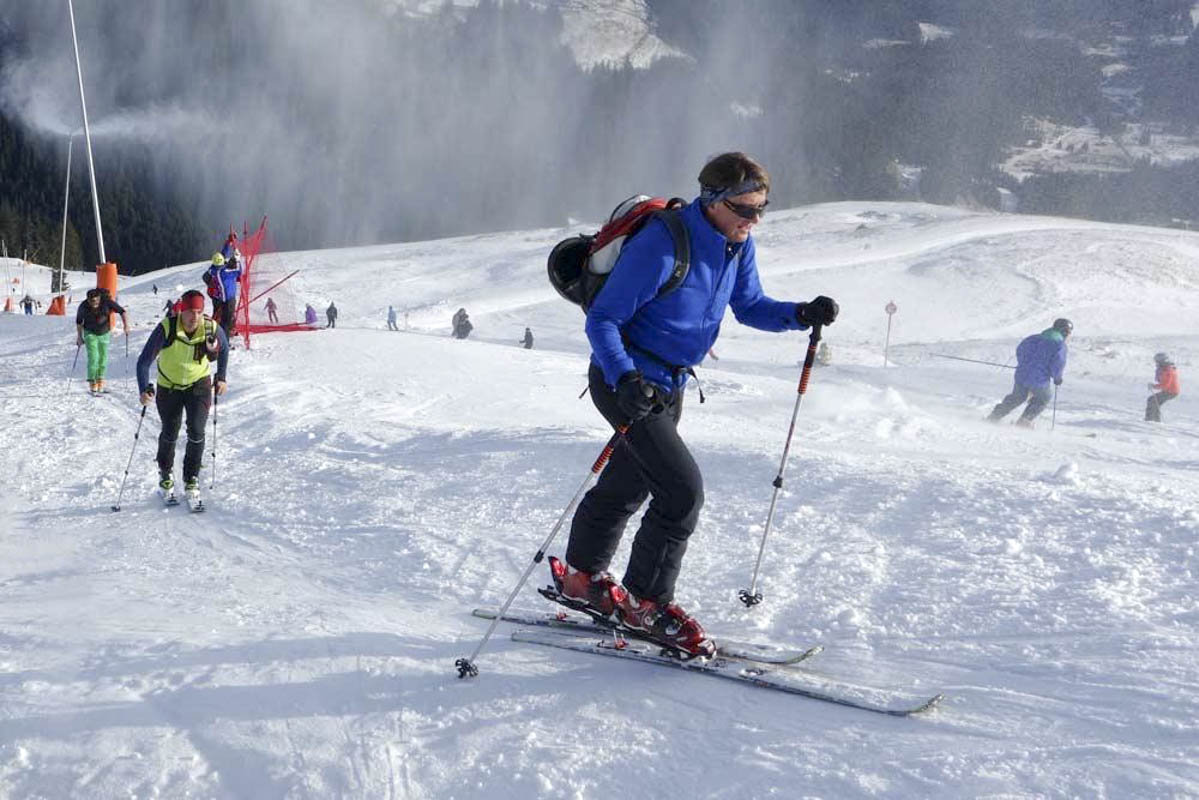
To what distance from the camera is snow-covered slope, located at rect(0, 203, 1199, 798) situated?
2799 millimetres

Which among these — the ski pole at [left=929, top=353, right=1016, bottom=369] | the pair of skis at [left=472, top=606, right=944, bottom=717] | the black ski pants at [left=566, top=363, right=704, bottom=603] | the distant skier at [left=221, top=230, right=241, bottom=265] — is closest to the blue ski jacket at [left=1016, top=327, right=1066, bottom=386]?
the pair of skis at [left=472, top=606, right=944, bottom=717]

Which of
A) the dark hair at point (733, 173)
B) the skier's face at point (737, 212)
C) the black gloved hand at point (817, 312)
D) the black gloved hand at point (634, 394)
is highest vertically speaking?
the dark hair at point (733, 173)

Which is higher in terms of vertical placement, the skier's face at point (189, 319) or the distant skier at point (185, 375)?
the skier's face at point (189, 319)

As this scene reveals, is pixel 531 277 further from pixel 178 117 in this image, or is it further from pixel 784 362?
pixel 178 117

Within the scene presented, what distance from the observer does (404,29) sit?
118438mm

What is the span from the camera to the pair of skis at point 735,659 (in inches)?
124

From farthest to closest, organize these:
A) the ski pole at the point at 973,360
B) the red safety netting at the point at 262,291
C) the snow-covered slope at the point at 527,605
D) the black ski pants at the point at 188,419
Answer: the ski pole at the point at 973,360
the red safety netting at the point at 262,291
the black ski pants at the point at 188,419
the snow-covered slope at the point at 527,605

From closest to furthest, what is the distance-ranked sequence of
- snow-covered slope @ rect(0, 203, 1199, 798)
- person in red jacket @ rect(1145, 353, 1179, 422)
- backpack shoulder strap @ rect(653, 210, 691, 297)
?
snow-covered slope @ rect(0, 203, 1199, 798)
backpack shoulder strap @ rect(653, 210, 691, 297)
person in red jacket @ rect(1145, 353, 1179, 422)

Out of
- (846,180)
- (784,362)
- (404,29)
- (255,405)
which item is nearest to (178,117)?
(404,29)

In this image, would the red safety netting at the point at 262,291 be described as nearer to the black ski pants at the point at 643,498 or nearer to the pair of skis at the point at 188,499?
the pair of skis at the point at 188,499

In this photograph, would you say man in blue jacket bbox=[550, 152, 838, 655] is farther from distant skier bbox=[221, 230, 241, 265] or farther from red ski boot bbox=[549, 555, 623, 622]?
distant skier bbox=[221, 230, 241, 265]

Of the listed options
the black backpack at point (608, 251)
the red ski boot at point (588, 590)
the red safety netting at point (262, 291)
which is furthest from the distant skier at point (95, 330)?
the black backpack at point (608, 251)

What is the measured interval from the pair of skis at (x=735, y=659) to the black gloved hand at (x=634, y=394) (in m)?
1.03

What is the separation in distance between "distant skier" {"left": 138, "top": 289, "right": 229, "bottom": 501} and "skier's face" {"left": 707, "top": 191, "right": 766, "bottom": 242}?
4.83 meters
